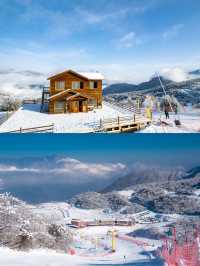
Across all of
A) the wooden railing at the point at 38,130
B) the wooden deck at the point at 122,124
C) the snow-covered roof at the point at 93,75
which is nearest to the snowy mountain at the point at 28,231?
the wooden railing at the point at 38,130

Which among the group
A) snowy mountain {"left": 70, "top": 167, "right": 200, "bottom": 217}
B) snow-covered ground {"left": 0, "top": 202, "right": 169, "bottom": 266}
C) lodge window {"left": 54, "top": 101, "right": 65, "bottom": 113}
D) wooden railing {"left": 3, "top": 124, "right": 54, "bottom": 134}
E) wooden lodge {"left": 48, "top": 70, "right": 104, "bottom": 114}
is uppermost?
wooden lodge {"left": 48, "top": 70, "right": 104, "bottom": 114}

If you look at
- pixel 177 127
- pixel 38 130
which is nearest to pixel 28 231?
pixel 38 130

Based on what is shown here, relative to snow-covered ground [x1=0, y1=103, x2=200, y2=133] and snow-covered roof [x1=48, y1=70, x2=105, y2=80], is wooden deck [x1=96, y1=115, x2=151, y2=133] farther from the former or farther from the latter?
snow-covered roof [x1=48, y1=70, x2=105, y2=80]

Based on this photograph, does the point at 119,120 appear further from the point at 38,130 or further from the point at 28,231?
the point at 28,231

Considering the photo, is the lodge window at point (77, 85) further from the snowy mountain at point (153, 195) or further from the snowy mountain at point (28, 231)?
the snowy mountain at point (28, 231)

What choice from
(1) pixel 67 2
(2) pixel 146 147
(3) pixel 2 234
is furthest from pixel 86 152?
(1) pixel 67 2

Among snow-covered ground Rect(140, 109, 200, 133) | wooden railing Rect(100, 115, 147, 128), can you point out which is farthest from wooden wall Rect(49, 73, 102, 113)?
snow-covered ground Rect(140, 109, 200, 133)
